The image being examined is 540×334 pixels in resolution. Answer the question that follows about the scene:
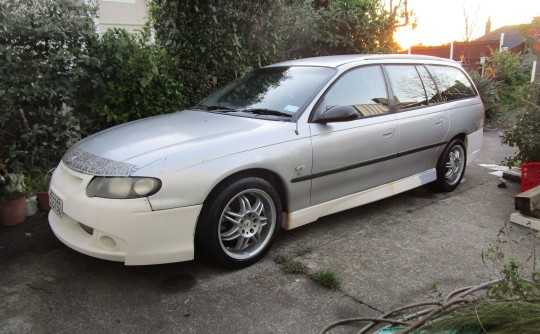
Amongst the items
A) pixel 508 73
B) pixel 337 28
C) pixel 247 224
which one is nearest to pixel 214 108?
pixel 247 224

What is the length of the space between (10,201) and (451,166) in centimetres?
463

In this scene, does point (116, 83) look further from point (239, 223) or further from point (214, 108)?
point (239, 223)

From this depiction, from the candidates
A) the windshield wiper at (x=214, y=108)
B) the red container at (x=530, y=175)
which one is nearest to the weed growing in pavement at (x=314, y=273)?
the windshield wiper at (x=214, y=108)

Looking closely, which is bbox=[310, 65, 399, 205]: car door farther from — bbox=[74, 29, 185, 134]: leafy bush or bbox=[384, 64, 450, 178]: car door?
bbox=[74, 29, 185, 134]: leafy bush

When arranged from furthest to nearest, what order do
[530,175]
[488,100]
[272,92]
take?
1. [488,100]
2. [530,175]
3. [272,92]

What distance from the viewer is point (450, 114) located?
15.8 ft

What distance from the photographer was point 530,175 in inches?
192

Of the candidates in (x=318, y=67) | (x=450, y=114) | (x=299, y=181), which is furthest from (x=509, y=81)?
(x=299, y=181)

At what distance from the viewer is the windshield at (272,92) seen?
12.1ft

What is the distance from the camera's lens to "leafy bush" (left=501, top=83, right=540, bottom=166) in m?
5.09

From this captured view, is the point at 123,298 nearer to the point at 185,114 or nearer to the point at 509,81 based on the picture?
the point at 185,114

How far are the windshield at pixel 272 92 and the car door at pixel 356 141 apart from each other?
0.18 meters

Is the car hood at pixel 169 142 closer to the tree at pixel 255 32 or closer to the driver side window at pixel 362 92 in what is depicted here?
the driver side window at pixel 362 92

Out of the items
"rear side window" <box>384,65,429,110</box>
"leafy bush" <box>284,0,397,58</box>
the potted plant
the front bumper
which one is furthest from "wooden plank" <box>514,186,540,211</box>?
the potted plant
